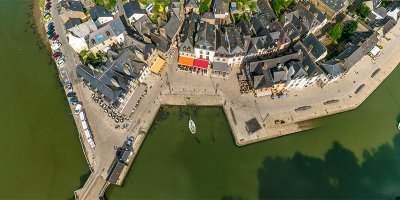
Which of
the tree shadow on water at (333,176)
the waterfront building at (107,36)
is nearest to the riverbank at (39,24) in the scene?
the waterfront building at (107,36)

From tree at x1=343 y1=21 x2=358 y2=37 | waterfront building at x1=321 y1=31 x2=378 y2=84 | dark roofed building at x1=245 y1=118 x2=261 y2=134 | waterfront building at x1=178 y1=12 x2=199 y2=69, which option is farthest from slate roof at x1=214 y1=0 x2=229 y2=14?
tree at x1=343 y1=21 x2=358 y2=37

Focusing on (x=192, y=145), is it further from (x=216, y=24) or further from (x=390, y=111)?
(x=390, y=111)

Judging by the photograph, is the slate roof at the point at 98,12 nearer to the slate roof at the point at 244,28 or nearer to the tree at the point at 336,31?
the slate roof at the point at 244,28

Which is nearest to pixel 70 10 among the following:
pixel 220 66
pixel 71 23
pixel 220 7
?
pixel 71 23

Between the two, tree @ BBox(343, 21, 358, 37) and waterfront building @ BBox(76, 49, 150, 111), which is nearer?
waterfront building @ BBox(76, 49, 150, 111)

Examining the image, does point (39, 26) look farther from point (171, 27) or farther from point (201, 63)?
point (201, 63)

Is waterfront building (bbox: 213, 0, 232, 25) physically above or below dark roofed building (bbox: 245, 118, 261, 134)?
above

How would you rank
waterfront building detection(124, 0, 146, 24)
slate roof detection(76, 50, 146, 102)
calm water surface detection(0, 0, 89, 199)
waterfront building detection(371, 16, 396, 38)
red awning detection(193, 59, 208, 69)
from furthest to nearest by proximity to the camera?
waterfront building detection(371, 16, 396, 38) → waterfront building detection(124, 0, 146, 24) → red awning detection(193, 59, 208, 69) → slate roof detection(76, 50, 146, 102) → calm water surface detection(0, 0, 89, 199)

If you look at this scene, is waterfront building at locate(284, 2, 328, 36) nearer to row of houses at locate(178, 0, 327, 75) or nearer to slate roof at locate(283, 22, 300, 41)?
row of houses at locate(178, 0, 327, 75)

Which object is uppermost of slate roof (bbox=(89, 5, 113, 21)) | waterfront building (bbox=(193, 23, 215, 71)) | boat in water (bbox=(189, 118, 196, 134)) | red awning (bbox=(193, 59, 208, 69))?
slate roof (bbox=(89, 5, 113, 21))
